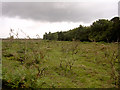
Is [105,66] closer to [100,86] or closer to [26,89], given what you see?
[100,86]

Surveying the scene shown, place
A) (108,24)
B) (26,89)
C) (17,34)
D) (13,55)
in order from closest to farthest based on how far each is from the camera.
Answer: (26,89), (17,34), (13,55), (108,24)

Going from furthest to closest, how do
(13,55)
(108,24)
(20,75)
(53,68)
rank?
(108,24) → (13,55) → (53,68) → (20,75)

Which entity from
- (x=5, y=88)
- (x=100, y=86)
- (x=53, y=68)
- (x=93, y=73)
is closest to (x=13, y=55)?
(x=53, y=68)

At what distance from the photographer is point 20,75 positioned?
344 cm

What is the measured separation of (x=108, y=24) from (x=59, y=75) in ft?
51.0

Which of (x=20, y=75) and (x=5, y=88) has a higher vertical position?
(x=20, y=75)

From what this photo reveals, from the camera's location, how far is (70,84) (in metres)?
3.66

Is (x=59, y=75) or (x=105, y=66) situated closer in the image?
(x=59, y=75)

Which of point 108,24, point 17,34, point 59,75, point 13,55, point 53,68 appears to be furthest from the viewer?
point 108,24

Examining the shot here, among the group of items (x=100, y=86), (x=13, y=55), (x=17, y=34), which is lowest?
(x=100, y=86)

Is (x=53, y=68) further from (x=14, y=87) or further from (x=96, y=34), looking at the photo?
(x=96, y=34)

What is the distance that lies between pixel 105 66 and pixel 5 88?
14.4ft

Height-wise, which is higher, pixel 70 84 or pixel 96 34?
pixel 96 34

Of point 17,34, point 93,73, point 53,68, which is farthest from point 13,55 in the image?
point 93,73
